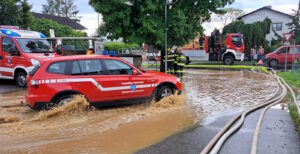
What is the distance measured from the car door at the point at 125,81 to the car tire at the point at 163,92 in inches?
13.1

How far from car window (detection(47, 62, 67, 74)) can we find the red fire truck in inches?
656

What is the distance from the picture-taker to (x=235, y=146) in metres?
4.31

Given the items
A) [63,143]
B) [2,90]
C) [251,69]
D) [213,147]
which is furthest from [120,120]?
[251,69]

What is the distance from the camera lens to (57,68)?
6.12 metres

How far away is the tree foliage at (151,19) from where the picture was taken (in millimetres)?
9664

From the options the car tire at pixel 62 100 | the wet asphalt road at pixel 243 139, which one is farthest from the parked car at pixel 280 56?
the car tire at pixel 62 100

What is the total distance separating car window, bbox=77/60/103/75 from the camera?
6.34 meters

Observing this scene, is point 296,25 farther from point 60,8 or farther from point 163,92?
point 60,8

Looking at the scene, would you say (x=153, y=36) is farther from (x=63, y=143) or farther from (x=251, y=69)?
(x=251, y=69)

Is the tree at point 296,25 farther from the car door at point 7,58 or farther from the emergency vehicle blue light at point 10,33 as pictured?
the car door at point 7,58

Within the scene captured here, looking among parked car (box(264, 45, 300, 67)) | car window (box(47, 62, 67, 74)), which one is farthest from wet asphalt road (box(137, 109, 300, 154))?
parked car (box(264, 45, 300, 67))

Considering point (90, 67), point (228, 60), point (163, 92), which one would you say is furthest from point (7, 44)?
point (228, 60)

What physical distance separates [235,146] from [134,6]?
24.2ft

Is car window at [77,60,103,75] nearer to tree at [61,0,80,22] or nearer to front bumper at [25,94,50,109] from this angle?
front bumper at [25,94,50,109]
